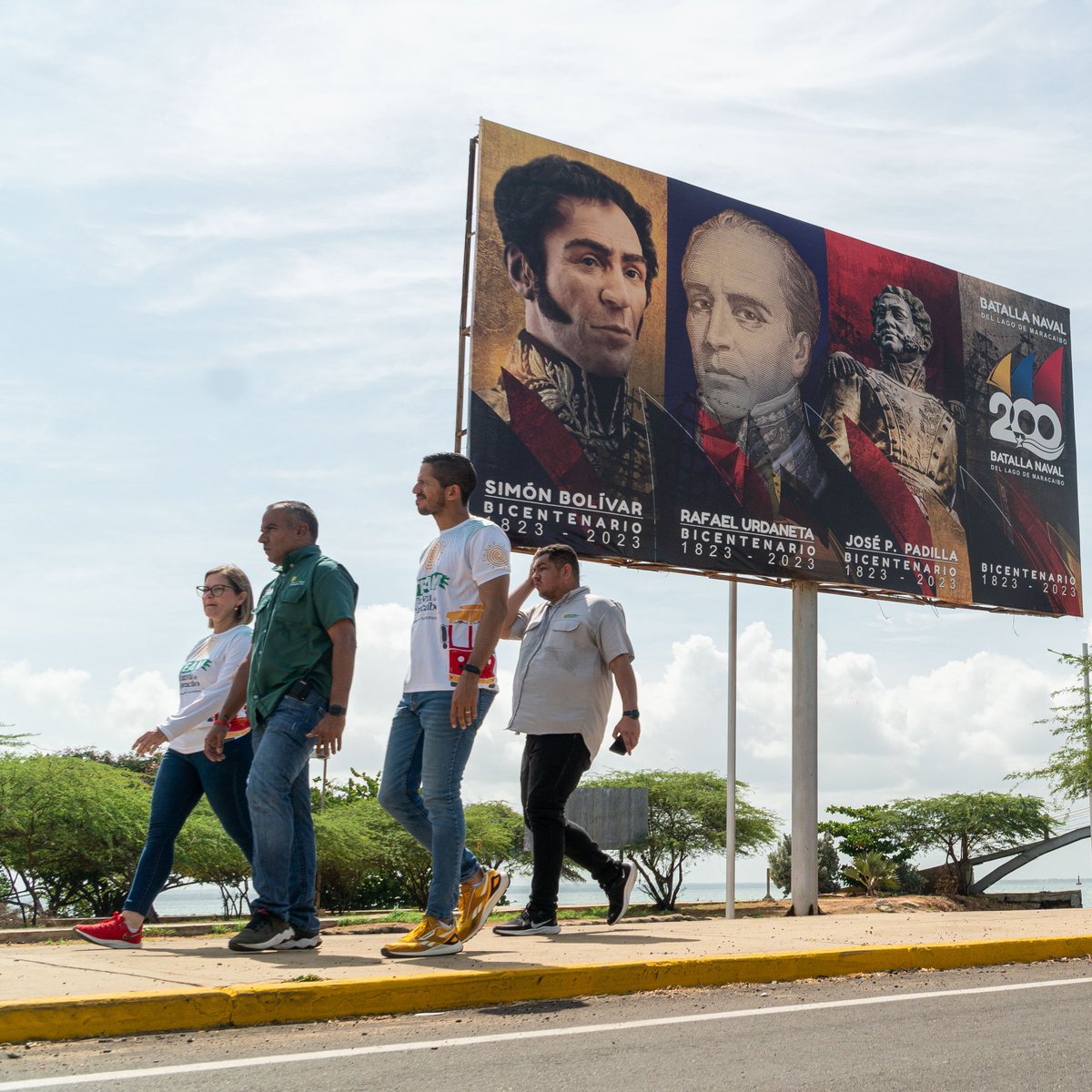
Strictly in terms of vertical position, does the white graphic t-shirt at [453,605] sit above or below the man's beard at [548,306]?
below

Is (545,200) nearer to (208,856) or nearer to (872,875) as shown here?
(208,856)

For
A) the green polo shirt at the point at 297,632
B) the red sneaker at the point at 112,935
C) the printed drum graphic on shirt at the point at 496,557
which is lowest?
the red sneaker at the point at 112,935

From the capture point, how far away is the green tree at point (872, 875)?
21712 mm

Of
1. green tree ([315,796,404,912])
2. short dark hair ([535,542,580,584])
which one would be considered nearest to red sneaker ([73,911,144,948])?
short dark hair ([535,542,580,584])

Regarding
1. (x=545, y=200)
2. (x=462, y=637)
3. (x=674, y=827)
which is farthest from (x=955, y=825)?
(x=462, y=637)

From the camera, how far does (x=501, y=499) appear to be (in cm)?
1188

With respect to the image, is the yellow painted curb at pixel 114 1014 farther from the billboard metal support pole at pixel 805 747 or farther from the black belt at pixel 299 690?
the billboard metal support pole at pixel 805 747

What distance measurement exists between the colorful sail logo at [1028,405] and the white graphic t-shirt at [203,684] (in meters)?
11.4

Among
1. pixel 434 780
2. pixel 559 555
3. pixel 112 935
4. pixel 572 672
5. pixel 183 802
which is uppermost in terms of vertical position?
pixel 559 555

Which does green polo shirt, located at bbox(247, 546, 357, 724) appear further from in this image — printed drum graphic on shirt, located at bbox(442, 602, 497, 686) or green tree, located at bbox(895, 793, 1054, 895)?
green tree, located at bbox(895, 793, 1054, 895)

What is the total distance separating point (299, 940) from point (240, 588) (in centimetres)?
177

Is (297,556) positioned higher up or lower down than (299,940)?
higher up

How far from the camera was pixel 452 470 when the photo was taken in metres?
5.86

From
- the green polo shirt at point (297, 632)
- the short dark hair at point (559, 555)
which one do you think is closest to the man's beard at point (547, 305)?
the short dark hair at point (559, 555)
